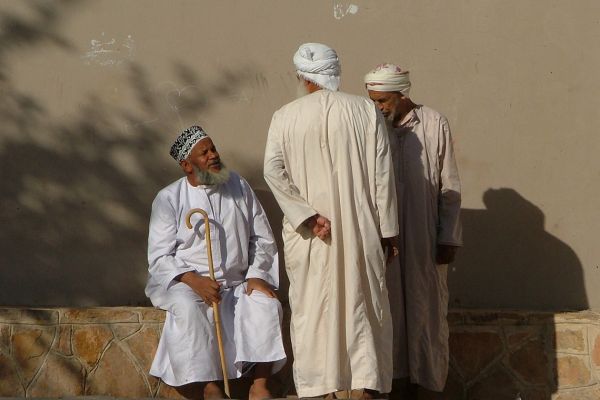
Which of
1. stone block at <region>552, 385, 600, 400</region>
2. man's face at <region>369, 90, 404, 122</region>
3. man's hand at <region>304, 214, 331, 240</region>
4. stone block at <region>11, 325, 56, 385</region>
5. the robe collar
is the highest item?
man's face at <region>369, 90, 404, 122</region>

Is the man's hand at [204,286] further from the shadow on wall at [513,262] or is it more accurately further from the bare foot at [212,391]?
the shadow on wall at [513,262]

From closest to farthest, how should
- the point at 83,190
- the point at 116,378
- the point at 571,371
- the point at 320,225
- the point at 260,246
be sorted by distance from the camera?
the point at 320,225, the point at 260,246, the point at 116,378, the point at 571,371, the point at 83,190

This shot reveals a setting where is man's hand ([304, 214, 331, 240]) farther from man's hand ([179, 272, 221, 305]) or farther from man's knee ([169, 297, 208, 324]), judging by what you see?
man's knee ([169, 297, 208, 324])

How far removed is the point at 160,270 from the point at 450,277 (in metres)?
1.94

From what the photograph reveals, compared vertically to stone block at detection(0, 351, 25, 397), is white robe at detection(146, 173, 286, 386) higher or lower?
higher

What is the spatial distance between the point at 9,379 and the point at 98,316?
663mm

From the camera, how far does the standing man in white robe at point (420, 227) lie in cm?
928

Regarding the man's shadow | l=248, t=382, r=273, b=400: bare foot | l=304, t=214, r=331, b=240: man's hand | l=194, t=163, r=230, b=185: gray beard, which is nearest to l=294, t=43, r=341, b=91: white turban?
l=304, t=214, r=331, b=240: man's hand

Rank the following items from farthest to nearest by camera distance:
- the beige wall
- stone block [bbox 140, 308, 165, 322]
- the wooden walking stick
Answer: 1. the beige wall
2. stone block [bbox 140, 308, 165, 322]
3. the wooden walking stick

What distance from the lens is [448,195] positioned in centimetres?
936

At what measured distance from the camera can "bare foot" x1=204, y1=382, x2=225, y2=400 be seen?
29.8 feet

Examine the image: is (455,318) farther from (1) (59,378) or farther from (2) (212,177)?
(1) (59,378)

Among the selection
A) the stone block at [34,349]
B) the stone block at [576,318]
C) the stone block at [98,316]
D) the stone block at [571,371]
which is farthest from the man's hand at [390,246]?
the stone block at [34,349]

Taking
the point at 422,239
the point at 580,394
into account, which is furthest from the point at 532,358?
the point at 422,239
